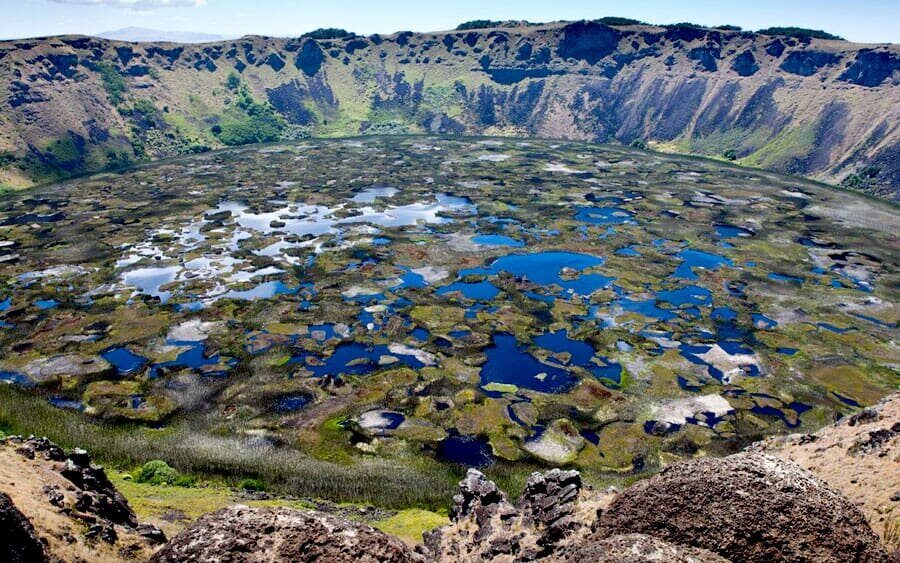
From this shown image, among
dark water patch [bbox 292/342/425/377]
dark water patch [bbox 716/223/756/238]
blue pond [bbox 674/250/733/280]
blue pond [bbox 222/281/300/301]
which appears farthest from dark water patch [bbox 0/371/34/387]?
dark water patch [bbox 716/223/756/238]

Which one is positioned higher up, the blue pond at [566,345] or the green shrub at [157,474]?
the green shrub at [157,474]

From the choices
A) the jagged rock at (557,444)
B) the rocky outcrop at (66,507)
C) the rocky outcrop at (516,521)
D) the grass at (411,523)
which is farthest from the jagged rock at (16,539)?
the jagged rock at (557,444)

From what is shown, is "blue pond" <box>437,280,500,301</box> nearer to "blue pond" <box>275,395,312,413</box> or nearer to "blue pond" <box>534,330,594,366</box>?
"blue pond" <box>534,330,594,366</box>

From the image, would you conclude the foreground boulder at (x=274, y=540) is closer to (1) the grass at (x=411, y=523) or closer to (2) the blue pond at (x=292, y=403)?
(1) the grass at (x=411, y=523)

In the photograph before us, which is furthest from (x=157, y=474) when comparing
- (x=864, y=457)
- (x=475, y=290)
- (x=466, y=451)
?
(x=475, y=290)

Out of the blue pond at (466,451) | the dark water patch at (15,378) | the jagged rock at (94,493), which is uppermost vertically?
the jagged rock at (94,493)

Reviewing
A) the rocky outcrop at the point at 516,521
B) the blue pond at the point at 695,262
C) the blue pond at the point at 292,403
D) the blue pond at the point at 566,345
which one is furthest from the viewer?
the blue pond at the point at 695,262

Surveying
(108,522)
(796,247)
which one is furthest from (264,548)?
(796,247)
